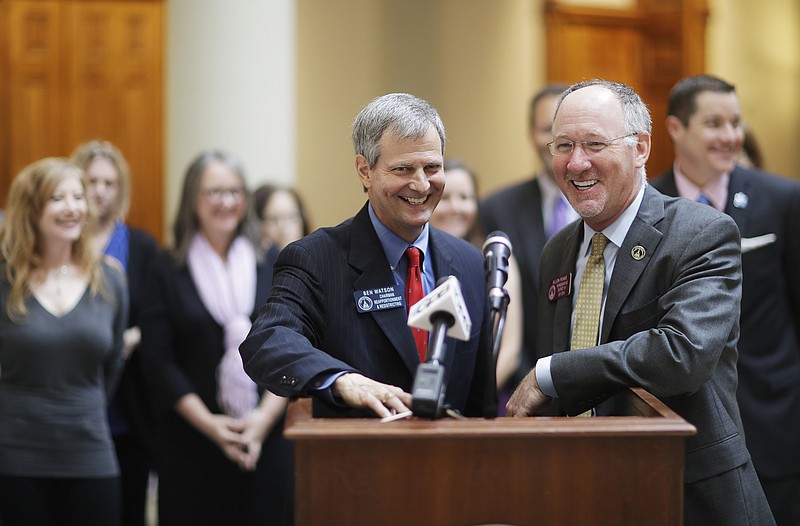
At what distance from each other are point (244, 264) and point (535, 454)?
8.98 feet

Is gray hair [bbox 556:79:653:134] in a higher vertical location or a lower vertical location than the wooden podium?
higher

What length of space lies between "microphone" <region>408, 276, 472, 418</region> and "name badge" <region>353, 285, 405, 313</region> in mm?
478

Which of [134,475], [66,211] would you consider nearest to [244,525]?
[134,475]

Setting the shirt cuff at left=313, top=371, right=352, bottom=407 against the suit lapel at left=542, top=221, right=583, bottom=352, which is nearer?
the shirt cuff at left=313, top=371, right=352, bottom=407

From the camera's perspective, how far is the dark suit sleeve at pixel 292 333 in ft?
6.84

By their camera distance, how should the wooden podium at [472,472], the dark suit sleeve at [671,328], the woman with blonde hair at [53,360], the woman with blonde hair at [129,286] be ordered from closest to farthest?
the wooden podium at [472,472], the dark suit sleeve at [671,328], the woman with blonde hair at [53,360], the woman with blonde hair at [129,286]

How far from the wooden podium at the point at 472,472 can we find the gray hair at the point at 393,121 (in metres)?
0.81

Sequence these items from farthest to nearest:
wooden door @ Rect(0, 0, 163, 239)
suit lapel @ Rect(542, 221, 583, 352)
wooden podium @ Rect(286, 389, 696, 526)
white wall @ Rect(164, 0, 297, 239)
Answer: wooden door @ Rect(0, 0, 163, 239), white wall @ Rect(164, 0, 297, 239), suit lapel @ Rect(542, 221, 583, 352), wooden podium @ Rect(286, 389, 696, 526)

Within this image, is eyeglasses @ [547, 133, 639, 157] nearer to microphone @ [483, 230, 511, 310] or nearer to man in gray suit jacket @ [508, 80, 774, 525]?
man in gray suit jacket @ [508, 80, 774, 525]

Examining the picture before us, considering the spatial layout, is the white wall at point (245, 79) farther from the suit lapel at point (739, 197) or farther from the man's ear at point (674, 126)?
the suit lapel at point (739, 197)

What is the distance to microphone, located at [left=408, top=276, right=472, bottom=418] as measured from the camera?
70.1 inches

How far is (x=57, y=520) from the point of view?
3.73 metres

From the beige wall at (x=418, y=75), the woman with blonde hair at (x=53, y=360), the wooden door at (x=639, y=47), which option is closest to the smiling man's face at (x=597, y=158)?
the woman with blonde hair at (x=53, y=360)

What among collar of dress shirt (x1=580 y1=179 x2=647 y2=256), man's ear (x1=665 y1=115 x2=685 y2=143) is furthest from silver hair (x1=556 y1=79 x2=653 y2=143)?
man's ear (x1=665 y1=115 x2=685 y2=143)
